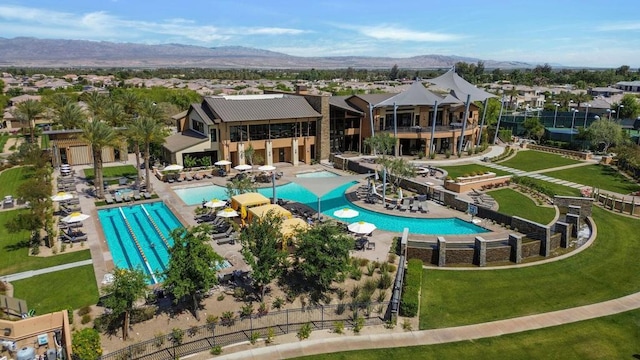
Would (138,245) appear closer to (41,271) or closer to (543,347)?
(41,271)

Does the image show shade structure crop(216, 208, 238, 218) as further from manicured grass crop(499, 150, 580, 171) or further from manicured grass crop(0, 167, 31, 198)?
manicured grass crop(499, 150, 580, 171)

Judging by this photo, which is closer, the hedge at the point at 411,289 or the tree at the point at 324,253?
the hedge at the point at 411,289

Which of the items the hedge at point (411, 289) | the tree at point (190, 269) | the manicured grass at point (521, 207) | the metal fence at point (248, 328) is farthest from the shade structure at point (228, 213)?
the manicured grass at point (521, 207)

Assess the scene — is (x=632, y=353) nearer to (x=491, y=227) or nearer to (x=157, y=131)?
(x=491, y=227)

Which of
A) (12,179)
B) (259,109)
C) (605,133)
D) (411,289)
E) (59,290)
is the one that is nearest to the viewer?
(411,289)

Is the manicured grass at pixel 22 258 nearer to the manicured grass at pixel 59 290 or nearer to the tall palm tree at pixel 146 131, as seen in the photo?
the manicured grass at pixel 59 290

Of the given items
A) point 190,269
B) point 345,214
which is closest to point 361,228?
point 345,214

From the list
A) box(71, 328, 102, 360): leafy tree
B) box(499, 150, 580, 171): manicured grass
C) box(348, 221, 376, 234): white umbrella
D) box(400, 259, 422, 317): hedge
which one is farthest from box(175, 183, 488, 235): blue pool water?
box(499, 150, 580, 171): manicured grass
